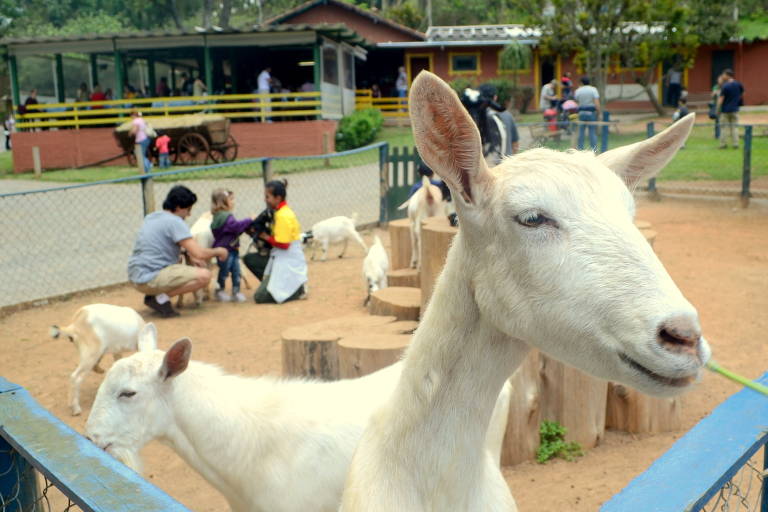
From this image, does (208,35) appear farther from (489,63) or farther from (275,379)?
(275,379)

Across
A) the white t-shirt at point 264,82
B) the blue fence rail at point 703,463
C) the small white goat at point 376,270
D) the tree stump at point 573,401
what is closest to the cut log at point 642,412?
the tree stump at point 573,401

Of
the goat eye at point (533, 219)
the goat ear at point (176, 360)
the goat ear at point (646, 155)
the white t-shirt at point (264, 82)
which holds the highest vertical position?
the white t-shirt at point (264, 82)

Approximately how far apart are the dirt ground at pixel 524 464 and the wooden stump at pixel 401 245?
0.61 m

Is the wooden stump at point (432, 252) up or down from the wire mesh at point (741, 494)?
up

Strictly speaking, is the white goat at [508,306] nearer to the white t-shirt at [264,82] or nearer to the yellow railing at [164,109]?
the yellow railing at [164,109]

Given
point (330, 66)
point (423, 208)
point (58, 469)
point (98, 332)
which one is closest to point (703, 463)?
point (58, 469)

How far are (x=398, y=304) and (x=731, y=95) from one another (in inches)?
600

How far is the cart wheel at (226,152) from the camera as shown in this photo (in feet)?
72.7

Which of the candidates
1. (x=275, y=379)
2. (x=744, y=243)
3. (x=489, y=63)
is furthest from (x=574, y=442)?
(x=489, y=63)

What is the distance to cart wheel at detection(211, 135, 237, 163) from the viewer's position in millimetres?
22147

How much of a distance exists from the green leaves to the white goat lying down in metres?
1.24

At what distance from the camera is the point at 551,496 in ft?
13.1

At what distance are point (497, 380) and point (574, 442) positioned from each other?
10.2ft

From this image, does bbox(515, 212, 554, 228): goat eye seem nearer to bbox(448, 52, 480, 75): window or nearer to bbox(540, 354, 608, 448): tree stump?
bbox(540, 354, 608, 448): tree stump
